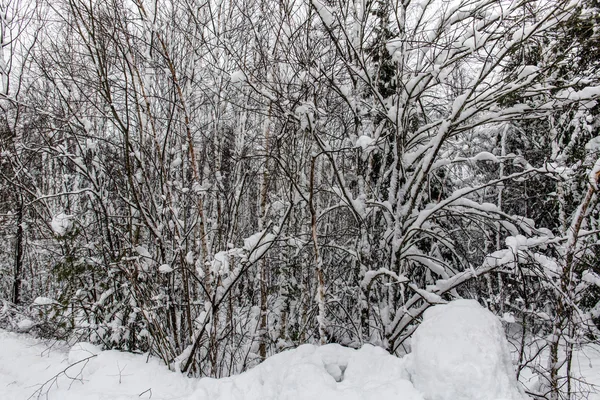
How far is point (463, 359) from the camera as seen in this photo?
94.4 inches

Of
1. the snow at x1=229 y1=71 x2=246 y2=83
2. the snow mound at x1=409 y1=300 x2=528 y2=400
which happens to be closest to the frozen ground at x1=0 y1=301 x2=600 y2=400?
the snow mound at x1=409 y1=300 x2=528 y2=400

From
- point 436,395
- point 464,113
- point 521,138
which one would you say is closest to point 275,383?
point 436,395

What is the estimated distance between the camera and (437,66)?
384 centimetres

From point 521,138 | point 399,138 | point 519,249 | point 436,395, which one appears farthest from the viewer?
point 521,138

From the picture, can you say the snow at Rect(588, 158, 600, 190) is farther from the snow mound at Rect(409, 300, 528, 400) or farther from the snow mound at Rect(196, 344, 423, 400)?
the snow mound at Rect(196, 344, 423, 400)

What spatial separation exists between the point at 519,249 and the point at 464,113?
5.18 feet

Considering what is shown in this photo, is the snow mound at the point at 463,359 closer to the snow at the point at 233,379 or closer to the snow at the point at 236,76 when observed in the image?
the snow at the point at 233,379

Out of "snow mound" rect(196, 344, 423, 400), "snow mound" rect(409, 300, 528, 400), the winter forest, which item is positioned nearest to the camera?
"snow mound" rect(409, 300, 528, 400)

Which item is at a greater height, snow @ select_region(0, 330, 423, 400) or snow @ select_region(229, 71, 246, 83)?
snow @ select_region(229, 71, 246, 83)

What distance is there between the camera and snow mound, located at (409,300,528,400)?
7.59 ft

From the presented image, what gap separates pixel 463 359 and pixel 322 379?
3.69ft

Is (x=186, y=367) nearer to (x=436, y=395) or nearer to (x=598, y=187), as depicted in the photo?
(x=436, y=395)

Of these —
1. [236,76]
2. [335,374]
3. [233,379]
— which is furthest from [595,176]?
[233,379]

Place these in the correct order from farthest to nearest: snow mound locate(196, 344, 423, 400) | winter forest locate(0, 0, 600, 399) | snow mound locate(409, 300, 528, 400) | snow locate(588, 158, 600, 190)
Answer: winter forest locate(0, 0, 600, 399) → snow locate(588, 158, 600, 190) → snow mound locate(196, 344, 423, 400) → snow mound locate(409, 300, 528, 400)
